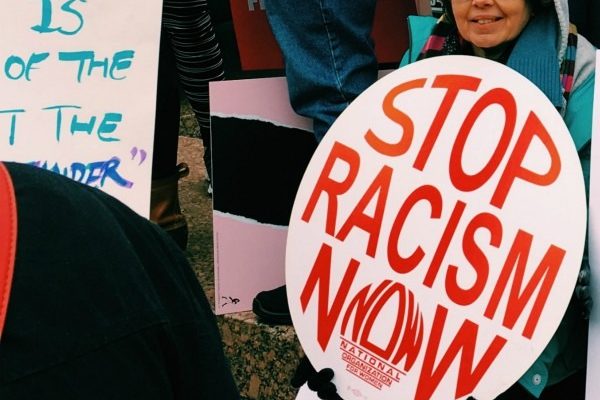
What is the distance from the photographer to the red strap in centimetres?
60

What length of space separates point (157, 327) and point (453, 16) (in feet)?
3.72

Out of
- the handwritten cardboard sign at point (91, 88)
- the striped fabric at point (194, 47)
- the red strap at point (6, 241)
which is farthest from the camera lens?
the striped fabric at point (194, 47)

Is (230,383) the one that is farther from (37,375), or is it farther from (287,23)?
(287,23)

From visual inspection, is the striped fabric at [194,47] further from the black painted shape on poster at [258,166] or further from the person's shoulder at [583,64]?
the person's shoulder at [583,64]

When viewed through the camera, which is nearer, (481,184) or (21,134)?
(481,184)

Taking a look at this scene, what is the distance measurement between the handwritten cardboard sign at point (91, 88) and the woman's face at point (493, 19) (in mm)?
488

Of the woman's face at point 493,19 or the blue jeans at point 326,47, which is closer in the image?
the woman's face at point 493,19

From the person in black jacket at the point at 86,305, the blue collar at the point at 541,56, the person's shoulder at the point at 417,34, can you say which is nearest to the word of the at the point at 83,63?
the person's shoulder at the point at 417,34

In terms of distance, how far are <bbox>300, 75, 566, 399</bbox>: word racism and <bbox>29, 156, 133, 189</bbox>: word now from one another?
0.31 metres

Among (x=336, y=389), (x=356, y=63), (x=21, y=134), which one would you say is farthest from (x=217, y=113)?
(x=336, y=389)

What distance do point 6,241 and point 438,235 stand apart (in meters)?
1.02

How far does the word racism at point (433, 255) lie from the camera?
148 cm

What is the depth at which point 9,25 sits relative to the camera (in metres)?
1.66

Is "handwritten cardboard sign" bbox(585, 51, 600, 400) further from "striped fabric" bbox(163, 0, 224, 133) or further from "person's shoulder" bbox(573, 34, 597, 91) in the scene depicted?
"striped fabric" bbox(163, 0, 224, 133)
